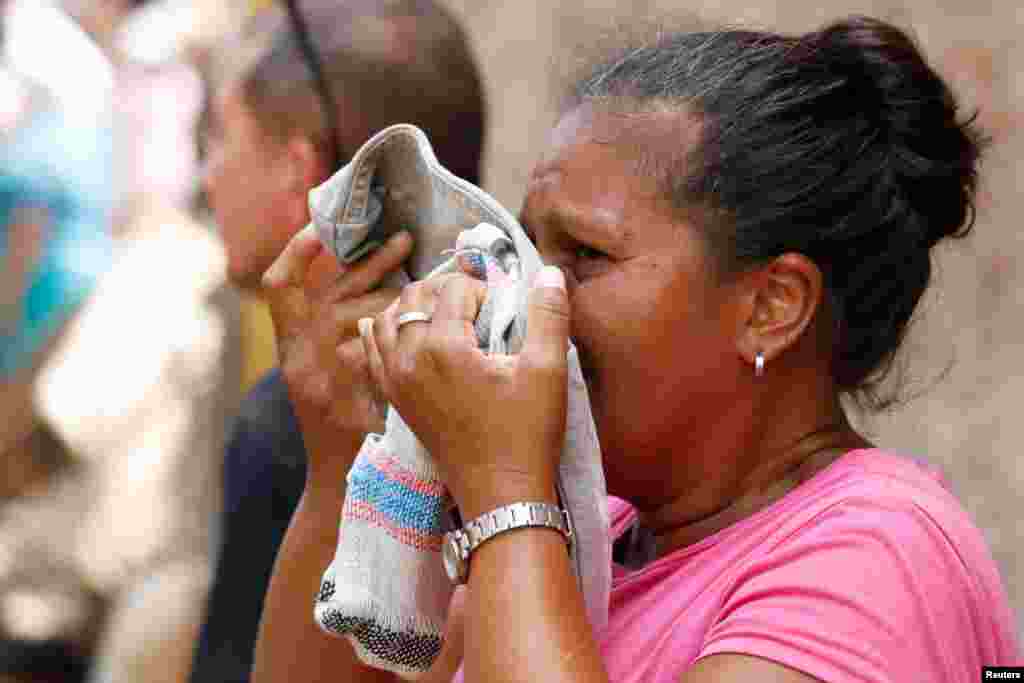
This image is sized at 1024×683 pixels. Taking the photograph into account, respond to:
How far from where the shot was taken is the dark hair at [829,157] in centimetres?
196

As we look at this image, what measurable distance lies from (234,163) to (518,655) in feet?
5.85

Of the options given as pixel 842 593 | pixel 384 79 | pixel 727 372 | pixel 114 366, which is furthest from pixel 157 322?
pixel 842 593

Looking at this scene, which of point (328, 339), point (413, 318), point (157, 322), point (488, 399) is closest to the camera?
point (488, 399)

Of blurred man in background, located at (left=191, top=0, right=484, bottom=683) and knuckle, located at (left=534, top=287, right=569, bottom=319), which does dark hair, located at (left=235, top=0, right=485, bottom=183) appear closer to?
blurred man in background, located at (left=191, top=0, right=484, bottom=683)

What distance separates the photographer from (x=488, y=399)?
1812 mm

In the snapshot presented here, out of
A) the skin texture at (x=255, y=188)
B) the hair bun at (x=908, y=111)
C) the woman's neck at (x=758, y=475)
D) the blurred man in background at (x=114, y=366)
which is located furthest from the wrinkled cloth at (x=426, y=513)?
the blurred man in background at (x=114, y=366)

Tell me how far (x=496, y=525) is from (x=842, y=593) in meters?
0.36

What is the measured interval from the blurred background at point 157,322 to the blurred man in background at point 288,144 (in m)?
0.97

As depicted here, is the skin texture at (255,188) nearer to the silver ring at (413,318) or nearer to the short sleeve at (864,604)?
the silver ring at (413,318)

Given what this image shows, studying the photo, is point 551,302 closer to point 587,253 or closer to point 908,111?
point 587,253

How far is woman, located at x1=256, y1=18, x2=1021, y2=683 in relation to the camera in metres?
1.74

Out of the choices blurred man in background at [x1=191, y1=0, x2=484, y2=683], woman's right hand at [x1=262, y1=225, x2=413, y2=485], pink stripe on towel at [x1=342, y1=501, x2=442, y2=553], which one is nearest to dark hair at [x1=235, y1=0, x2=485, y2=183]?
blurred man in background at [x1=191, y1=0, x2=484, y2=683]

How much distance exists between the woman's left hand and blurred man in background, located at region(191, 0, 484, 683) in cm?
111

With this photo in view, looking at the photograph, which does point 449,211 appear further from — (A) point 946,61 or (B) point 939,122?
(A) point 946,61
